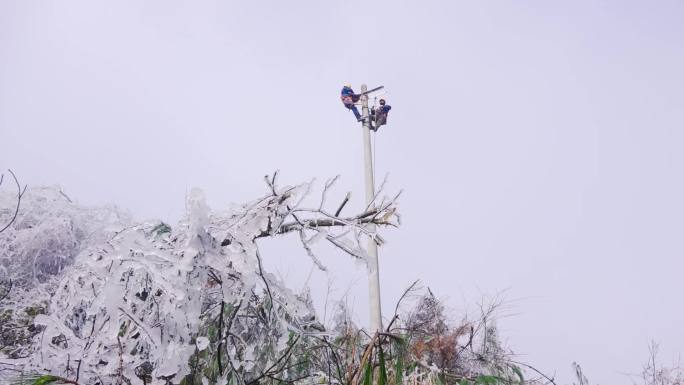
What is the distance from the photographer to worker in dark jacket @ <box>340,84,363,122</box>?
402 inches

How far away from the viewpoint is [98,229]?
496cm

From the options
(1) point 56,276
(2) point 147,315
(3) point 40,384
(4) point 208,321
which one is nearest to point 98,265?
(2) point 147,315

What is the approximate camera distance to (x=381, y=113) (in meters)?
9.87

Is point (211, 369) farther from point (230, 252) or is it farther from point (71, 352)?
point (230, 252)

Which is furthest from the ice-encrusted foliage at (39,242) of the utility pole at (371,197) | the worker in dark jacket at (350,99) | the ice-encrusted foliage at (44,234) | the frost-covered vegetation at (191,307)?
the worker in dark jacket at (350,99)

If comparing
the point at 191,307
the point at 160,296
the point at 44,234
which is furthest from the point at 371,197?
the point at 191,307

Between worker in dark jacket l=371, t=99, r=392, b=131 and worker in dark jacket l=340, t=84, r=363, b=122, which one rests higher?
worker in dark jacket l=340, t=84, r=363, b=122

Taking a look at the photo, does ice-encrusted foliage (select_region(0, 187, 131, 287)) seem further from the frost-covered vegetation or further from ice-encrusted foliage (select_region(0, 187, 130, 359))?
the frost-covered vegetation

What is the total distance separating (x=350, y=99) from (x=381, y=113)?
925 mm

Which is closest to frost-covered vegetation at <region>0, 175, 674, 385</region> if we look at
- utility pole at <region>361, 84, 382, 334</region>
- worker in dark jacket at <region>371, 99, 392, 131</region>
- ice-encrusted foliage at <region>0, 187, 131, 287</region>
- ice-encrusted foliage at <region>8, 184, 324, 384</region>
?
ice-encrusted foliage at <region>8, 184, 324, 384</region>

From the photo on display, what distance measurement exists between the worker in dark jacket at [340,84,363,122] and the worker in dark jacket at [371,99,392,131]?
1.30 ft

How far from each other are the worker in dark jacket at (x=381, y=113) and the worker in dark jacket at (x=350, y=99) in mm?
398

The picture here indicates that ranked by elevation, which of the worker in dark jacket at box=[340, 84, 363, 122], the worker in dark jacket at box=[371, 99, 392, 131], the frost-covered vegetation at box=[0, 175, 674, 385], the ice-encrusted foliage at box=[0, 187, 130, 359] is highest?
the worker in dark jacket at box=[340, 84, 363, 122]

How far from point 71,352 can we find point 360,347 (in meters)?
1.35
